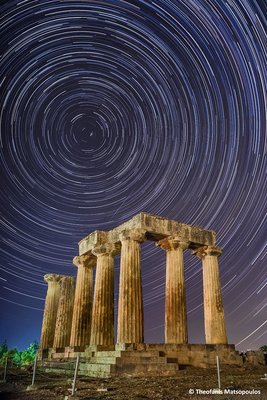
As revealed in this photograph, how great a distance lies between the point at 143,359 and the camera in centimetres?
1909

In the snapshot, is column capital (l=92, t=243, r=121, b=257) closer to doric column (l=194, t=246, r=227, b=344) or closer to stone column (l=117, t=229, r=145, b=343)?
stone column (l=117, t=229, r=145, b=343)

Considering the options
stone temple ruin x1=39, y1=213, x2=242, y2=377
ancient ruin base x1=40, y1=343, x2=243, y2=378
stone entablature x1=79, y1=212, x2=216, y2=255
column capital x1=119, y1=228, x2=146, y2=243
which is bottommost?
ancient ruin base x1=40, y1=343, x2=243, y2=378

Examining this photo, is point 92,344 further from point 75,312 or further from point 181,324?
point 181,324

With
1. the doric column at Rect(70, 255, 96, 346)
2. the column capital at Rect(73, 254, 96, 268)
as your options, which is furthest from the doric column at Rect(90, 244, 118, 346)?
the doric column at Rect(70, 255, 96, 346)

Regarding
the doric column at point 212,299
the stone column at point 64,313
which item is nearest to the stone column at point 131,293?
the doric column at point 212,299

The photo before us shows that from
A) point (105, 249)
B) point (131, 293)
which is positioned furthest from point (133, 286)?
point (105, 249)

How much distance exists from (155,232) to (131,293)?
521cm

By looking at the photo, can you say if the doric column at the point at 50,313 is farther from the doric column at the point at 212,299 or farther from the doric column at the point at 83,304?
the doric column at the point at 212,299

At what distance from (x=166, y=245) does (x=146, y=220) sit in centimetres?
311

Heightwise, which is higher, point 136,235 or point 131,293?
point 136,235

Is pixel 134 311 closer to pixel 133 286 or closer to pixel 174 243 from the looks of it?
pixel 133 286

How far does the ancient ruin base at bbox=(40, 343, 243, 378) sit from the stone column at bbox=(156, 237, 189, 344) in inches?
56.7

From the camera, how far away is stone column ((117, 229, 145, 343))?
22484 mm

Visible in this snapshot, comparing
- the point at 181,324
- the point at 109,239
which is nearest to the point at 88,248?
the point at 109,239
